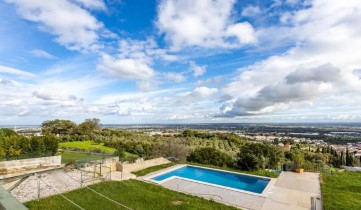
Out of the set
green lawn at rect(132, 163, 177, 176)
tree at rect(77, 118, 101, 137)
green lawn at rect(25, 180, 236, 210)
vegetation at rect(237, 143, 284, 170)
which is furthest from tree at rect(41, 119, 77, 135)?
vegetation at rect(237, 143, 284, 170)

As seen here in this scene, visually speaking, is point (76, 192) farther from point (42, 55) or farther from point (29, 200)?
point (42, 55)

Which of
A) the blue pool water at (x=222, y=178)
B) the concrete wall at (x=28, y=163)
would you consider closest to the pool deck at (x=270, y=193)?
the blue pool water at (x=222, y=178)

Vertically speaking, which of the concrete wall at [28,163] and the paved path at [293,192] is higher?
the concrete wall at [28,163]

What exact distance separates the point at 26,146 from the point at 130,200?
12.7m

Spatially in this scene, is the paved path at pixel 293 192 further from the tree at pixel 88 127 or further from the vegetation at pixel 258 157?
the tree at pixel 88 127

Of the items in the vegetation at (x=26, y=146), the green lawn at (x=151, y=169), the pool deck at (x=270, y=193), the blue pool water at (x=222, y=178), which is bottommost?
the blue pool water at (x=222, y=178)

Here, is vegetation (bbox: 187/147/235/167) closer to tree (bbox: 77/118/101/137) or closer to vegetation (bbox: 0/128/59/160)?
vegetation (bbox: 0/128/59/160)

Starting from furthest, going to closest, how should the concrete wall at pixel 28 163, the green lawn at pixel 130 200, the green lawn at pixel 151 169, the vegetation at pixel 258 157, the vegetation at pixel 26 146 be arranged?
the vegetation at pixel 26 146, the vegetation at pixel 258 157, the green lawn at pixel 151 169, the concrete wall at pixel 28 163, the green lawn at pixel 130 200

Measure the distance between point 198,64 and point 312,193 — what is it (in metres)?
13.7

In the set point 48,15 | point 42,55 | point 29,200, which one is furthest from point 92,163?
point 48,15

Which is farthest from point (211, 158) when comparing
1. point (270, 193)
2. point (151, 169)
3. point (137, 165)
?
point (270, 193)

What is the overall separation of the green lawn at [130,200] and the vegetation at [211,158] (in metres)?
7.89

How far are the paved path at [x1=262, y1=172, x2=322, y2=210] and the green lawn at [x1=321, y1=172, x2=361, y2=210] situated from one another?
0.35 metres

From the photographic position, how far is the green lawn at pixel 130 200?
8894mm
